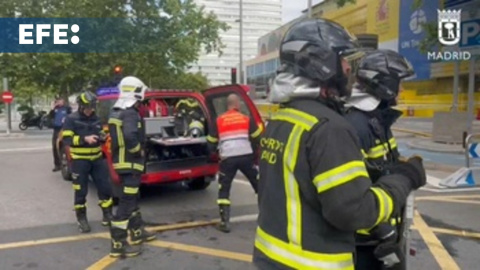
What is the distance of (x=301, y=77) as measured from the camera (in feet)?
6.00

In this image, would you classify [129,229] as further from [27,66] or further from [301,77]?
[27,66]

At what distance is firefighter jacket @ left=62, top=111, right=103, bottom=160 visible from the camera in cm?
551

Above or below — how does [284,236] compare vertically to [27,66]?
below

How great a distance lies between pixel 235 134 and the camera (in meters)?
5.44

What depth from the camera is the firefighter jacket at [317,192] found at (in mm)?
1632

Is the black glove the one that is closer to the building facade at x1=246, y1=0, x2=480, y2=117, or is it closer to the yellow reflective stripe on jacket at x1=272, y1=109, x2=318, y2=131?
the yellow reflective stripe on jacket at x1=272, y1=109, x2=318, y2=131

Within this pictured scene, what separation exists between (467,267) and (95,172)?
174 inches

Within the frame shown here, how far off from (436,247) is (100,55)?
18.9 metres

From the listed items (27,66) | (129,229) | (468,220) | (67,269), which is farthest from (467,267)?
(27,66)

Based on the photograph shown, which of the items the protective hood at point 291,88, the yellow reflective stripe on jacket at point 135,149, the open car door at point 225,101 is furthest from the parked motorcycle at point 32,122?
the protective hood at point 291,88

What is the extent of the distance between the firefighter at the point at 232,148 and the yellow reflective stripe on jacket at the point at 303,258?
3546 mm

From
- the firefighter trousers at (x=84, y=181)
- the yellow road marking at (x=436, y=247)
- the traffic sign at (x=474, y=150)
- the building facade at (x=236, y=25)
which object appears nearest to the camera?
the yellow road marking at (x=436, y=247)

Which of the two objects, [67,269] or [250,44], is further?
[250,44]

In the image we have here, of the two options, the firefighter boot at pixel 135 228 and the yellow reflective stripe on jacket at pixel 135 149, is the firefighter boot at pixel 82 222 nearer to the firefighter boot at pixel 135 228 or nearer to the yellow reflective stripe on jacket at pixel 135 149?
the firefighter boot at pixel 135 228
